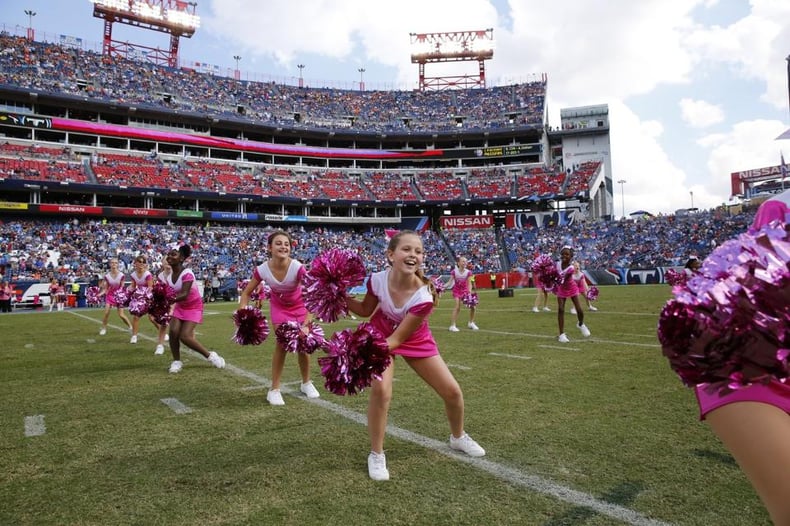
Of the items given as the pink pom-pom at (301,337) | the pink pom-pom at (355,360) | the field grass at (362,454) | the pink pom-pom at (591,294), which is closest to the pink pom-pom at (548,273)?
the field grass at (362,454)

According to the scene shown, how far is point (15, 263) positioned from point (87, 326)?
65.0 ft

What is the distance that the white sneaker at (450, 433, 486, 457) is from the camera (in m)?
3.50

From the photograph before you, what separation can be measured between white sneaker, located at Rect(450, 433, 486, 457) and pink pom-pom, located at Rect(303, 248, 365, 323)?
121cm

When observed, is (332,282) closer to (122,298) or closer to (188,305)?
(188,305)

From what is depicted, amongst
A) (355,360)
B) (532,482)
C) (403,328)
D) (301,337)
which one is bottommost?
(532,482)

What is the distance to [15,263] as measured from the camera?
29906mm

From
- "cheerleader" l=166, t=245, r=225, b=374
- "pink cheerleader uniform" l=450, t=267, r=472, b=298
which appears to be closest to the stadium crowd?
"pink cheerleader uniform" l=450, t=267, r=472, b=298

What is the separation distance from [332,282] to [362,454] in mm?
1260

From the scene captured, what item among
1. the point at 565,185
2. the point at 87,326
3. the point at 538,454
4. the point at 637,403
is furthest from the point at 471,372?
the point at 565,185

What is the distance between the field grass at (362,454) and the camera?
2.70 meters

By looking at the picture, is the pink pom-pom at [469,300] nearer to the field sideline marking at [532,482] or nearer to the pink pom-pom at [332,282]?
the field sideline marking at [532,482]

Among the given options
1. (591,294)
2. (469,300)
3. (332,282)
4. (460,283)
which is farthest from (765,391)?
(591,294)

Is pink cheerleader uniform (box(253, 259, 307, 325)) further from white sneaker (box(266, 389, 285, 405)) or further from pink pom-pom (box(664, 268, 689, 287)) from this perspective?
pink pom-pom (box(664, 268, 689, 287))

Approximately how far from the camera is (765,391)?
1.37 m
